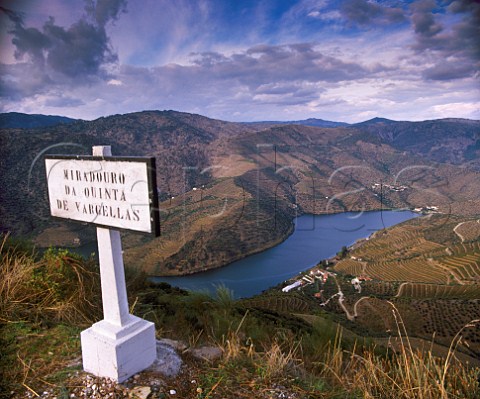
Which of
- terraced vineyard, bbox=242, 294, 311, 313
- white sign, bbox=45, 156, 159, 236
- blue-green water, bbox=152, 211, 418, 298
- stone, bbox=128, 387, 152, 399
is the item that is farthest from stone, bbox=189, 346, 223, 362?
blue-green water, bbox=152, 211, 418, 298

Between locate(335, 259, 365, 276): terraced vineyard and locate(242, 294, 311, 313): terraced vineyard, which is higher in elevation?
locate(242, 294, 311, 313): terraced vineyard

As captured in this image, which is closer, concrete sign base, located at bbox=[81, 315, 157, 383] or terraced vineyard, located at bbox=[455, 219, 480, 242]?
concrete sign base, located at bbox=[81, 315, 157, 383]

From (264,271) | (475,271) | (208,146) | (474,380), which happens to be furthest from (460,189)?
(474,380)

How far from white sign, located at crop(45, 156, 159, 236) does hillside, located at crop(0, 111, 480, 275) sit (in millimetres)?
18430

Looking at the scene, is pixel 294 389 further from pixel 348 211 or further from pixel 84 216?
pixel 348 211

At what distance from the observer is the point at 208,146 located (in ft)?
531

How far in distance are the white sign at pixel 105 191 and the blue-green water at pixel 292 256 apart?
37108 millimetres

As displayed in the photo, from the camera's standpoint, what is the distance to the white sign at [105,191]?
2.89 m

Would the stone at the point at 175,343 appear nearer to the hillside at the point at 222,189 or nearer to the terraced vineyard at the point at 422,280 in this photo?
the terraced vineyard at the point at 422,280

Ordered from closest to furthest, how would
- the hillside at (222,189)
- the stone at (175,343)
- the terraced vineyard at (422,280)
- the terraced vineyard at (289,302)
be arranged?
1. the stone at (175,343)
2. the terraced vineyard at (422,280)
3. the terraced vineyard at (289,302)
4. the hillside at (222,189)

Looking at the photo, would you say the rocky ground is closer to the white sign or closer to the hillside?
the white sign

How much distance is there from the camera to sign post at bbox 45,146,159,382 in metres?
2.94

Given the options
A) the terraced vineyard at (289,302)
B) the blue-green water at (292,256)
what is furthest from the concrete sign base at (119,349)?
the blue-green water at (292,256)

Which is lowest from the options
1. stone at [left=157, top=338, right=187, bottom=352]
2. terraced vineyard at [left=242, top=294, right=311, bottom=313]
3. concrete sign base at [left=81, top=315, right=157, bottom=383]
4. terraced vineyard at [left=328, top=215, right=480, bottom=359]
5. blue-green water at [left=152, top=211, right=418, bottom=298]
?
blue-green water at [left=152, top=211, right=418, bottom=298]
